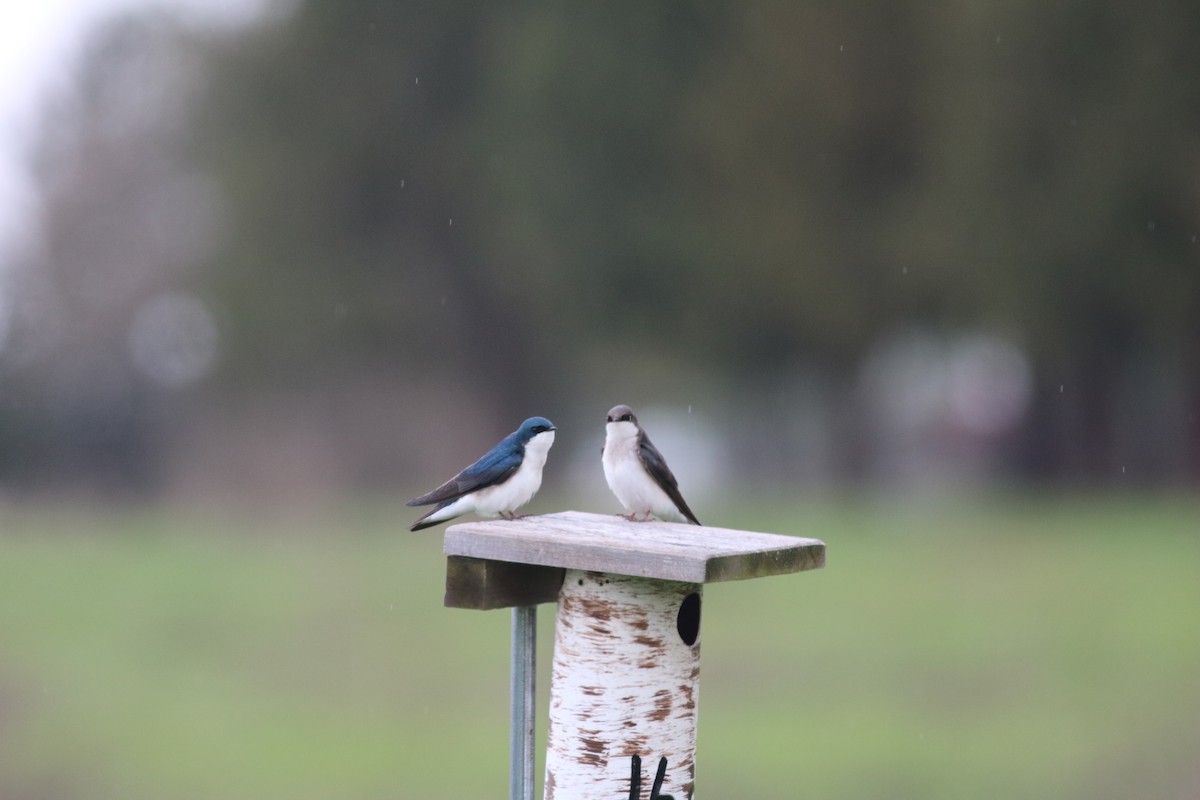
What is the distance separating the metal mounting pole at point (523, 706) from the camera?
3.22m

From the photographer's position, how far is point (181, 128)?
22.4m

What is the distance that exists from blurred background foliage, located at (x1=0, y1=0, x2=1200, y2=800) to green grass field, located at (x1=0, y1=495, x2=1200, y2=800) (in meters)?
0.05

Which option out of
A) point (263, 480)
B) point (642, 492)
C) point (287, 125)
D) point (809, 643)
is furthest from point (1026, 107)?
point (642, 492)

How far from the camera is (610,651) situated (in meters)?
3.34

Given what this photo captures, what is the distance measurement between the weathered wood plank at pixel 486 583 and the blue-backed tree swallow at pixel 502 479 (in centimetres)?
15

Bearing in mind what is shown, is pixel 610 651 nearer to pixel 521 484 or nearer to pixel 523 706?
pixel 523 706

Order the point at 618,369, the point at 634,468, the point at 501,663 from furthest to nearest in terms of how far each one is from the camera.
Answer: the point at 618,369, the point at 501,663, the point at 634,468

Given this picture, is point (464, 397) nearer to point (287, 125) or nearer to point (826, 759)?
point (287, 125)

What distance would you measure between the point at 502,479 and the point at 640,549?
53 centimetres

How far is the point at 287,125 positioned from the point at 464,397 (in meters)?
4.91

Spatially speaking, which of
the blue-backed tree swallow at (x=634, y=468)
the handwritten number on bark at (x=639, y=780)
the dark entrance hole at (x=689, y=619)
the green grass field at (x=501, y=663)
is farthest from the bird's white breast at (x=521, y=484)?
the green grass field at (x=501, y=663)

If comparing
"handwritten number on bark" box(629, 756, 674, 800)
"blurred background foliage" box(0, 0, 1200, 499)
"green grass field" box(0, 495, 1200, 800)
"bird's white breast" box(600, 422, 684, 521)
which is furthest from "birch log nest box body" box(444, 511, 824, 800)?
"blurred background foliage" box(0, 0, 1200, 499)

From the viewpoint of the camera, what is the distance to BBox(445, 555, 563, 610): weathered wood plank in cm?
335

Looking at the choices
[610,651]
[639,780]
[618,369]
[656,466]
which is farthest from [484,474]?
[618,369]
